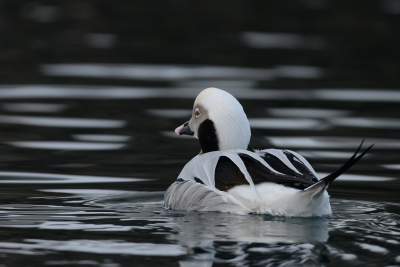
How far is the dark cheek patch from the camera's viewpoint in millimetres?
7090

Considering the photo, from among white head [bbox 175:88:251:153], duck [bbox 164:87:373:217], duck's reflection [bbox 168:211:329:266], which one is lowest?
duck's reflection [bbox 168:211:329:266]

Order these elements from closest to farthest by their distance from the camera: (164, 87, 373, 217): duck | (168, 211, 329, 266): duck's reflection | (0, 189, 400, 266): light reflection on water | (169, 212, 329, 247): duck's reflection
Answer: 1. (168, 211, 329, 266): duck's reflection
2. (0, 189, 400, 266): light reflection on water
3. (169, 212, 329, 247): duck's reflection
4. (164, 87, 373, 217): duck

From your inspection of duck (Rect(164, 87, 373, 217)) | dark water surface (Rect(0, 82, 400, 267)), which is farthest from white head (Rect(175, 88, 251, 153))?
dark water surface (Rect(0, 82, 400, 267))

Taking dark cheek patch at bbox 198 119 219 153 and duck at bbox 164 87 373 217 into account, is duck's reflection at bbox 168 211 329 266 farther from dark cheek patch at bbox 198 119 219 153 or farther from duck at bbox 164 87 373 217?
dark cheek patch at bbox 198 119 219 153

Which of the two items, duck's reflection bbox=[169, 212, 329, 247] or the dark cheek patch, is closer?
duck's reflection bbox=[169, 212, 329, 247]

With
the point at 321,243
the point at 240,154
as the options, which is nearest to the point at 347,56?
the point at 240,154

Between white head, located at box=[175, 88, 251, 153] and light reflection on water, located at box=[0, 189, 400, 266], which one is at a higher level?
white head, located at box=[175, 88, 251, 153]

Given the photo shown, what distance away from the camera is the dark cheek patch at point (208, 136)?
7.09m

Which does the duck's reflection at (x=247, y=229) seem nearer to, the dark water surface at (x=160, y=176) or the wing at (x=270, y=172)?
the dark water surface at (x=160, y=176)

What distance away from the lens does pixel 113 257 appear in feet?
16.3

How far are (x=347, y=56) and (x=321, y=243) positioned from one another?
10.9 m

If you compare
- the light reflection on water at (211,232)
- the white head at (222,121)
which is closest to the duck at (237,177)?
the white head at (222,121)

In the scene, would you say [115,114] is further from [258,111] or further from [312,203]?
[312,203]

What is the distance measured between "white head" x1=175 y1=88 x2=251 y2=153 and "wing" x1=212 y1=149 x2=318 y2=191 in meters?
0.47
